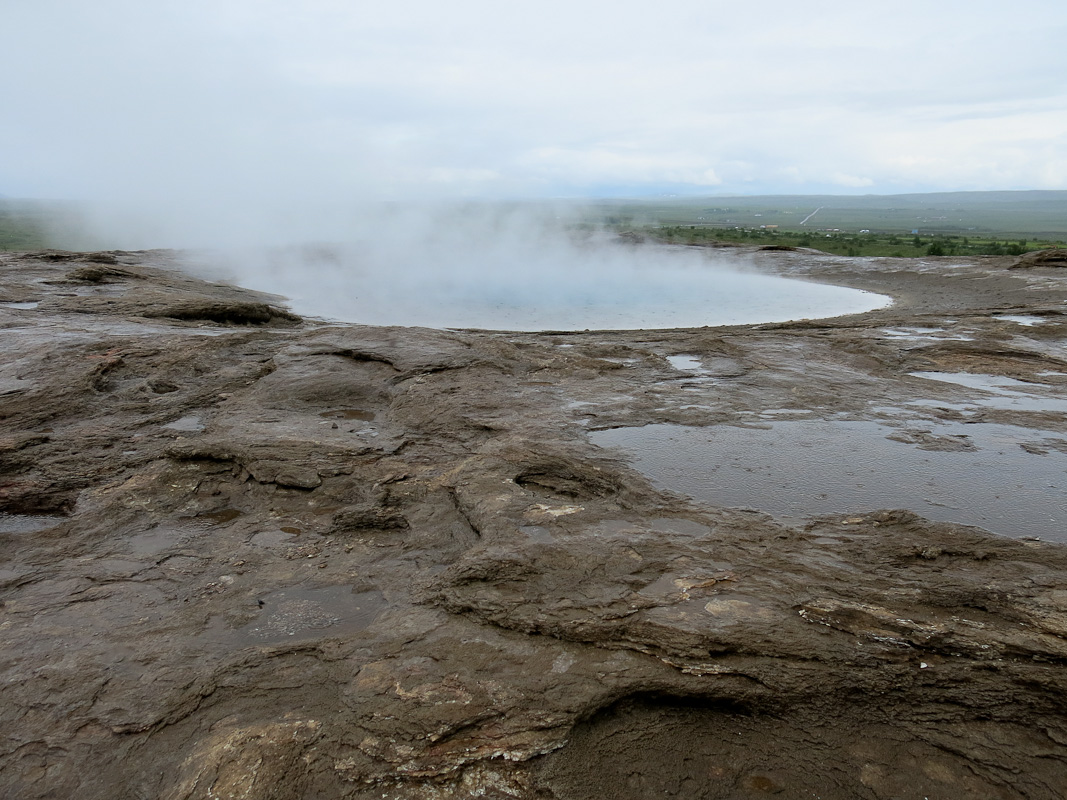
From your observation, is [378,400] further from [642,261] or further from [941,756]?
[642,261]

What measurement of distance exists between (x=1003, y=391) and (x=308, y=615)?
7.12 m

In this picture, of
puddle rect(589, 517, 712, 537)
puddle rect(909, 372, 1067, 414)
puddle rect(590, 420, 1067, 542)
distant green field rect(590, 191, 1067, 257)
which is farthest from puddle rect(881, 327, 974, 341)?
distant green field rect(590, 191, 1067, 257)

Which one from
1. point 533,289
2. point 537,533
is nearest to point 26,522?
point 537,533

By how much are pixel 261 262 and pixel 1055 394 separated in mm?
20666

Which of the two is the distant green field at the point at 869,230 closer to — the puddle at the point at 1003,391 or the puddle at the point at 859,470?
the puddle at the point at 1003,391

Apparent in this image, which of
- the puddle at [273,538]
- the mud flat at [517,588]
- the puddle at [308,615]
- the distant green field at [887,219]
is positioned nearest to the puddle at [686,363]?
the mud flat at [517,588]

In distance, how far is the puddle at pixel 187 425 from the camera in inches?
211

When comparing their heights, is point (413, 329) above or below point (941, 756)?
above

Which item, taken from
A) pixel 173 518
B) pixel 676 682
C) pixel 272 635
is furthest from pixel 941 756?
pixel 173 518

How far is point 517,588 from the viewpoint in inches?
126

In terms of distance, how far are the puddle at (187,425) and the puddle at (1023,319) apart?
11.3 m

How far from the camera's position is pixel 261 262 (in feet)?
68.7

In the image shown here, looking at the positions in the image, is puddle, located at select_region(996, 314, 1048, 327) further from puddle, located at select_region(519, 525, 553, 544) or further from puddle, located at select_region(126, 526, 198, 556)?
puddle, located at select_region(126, 526, 198, 556)

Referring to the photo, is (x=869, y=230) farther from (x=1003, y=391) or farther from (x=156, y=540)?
(x=156, y=540)
